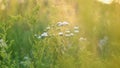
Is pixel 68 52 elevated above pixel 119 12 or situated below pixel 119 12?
below

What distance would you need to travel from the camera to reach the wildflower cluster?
3326 millimetres

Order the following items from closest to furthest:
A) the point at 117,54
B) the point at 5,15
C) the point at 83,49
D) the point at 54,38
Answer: the point at 117,54 < the point at 83,49 < the point at 54,38 < the point at 5,15

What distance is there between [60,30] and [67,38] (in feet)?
0.32

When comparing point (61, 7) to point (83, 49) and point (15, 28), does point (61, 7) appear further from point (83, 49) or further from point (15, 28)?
point (83, 49)

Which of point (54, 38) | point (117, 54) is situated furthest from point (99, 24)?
point (117, 54)

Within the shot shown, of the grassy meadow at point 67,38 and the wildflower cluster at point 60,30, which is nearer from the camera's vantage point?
the grassy meadow at point 67,38

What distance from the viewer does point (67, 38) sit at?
3.34 meters

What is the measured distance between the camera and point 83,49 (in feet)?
9.93

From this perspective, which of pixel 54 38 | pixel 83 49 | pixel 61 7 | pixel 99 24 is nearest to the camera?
pixel 83 49

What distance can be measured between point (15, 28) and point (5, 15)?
0.19m

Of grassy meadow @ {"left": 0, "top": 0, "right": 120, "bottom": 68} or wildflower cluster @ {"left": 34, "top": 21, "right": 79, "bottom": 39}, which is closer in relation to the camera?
grassy meadow @ {"left": 0, "top": 0, "right": 120, "bottom": 68}

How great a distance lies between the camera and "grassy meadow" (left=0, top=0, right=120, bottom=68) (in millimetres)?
2977

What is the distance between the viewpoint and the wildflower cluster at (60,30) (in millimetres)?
3326

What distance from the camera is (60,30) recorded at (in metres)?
3.40
